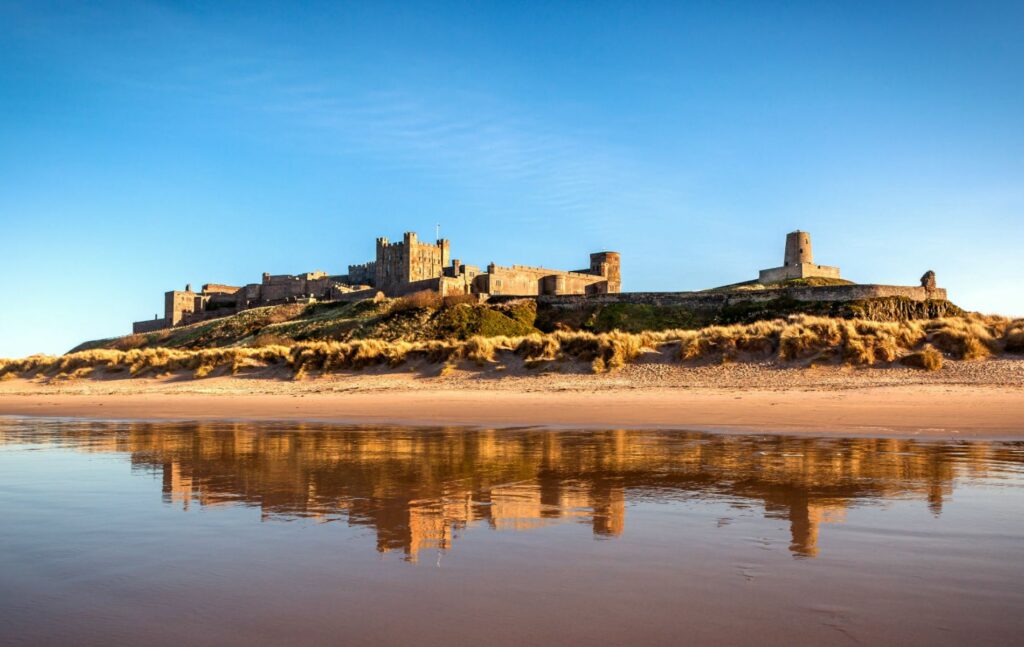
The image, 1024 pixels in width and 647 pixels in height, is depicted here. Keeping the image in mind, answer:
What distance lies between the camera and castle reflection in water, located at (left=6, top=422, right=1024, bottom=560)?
5.15 metres

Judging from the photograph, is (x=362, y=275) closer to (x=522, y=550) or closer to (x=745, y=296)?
(x=745, y=296)

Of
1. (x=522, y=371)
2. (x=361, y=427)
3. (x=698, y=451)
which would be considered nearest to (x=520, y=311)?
(x=522, y=371)

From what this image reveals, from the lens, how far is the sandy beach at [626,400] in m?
11.5

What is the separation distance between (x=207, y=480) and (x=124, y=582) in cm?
329

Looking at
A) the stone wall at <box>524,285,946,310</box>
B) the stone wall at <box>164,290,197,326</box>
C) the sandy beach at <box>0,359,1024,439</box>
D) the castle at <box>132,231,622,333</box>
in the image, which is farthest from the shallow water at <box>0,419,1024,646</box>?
the stone wall at <box>164,290,197,326</box>

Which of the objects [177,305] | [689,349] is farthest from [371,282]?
[689,349]

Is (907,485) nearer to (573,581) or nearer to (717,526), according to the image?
(717,526)

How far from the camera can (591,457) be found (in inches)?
319

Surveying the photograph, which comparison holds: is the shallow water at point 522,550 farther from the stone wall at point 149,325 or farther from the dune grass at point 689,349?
the stone wall at point 149,325

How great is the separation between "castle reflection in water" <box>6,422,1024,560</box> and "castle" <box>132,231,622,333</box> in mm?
61542

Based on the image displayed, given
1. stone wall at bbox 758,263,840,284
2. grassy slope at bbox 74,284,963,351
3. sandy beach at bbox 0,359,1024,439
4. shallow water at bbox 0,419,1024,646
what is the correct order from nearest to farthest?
shallow water at bbox 0,419,1024,646 < sandy beach at bbox 0,359,1024,439 < grassy slope at bbox 74,284,963,351 < stone wall at bbox 758,263,840,284

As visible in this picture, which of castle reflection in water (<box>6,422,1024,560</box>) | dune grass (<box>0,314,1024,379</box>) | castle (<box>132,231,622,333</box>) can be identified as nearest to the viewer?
castle reflection in water (<box>6,422,1024,560</box>)

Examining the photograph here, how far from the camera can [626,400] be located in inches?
596

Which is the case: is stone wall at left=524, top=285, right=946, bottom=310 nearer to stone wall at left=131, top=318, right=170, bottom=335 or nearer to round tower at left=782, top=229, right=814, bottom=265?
round tower at left=782, top=229, right=814, bottom=265
